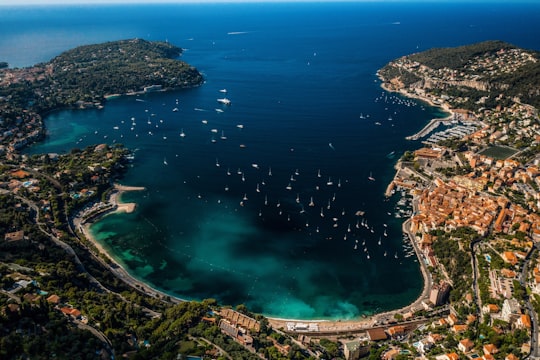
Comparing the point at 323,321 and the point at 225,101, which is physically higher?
the point at 225,101

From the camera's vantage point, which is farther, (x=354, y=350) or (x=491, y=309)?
(x=491, y=309)

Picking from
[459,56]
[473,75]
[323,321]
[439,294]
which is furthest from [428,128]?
[323,321]

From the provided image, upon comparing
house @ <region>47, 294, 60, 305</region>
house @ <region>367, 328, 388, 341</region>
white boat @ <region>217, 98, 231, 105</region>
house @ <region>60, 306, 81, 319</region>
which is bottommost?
house @ <region>367, 328, 388, 341</region>

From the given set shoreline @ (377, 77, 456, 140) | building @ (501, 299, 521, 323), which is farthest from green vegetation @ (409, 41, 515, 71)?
building @ (501, 299, 521, 323)

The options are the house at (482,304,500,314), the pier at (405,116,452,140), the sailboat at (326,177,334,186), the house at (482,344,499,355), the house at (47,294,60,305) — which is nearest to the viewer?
the house at (482,344,499,355)

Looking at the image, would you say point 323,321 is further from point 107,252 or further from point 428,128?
point 428,128

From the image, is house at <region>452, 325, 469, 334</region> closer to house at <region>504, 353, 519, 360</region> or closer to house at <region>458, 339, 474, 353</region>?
house at <region>458, 339, 474, 353</region>

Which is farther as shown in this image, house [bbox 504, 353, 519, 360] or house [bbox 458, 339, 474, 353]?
house [bbox 458, 339, 474, 353]
